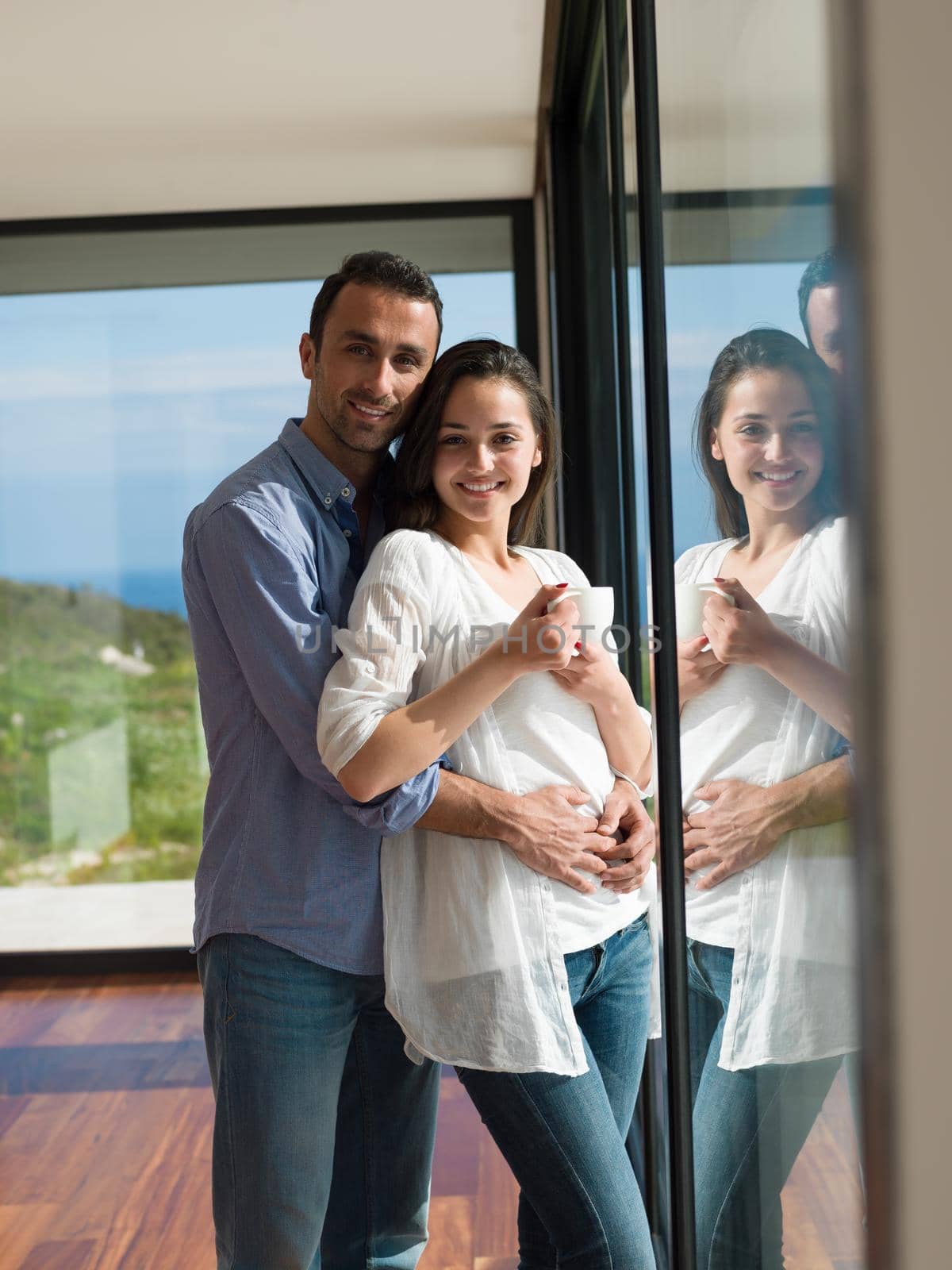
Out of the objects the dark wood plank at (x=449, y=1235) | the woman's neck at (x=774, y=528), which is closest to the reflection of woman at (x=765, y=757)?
the woman's neck at (x=774, y=528)

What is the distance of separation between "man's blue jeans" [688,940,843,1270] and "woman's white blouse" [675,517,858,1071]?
0.02 meters

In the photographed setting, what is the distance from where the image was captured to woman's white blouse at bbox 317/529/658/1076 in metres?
1.14

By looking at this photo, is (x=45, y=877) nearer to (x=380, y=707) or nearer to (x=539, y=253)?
(x=539, y=253)

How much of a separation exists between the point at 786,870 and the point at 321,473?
852 millimetres

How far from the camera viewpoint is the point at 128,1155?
7.89 feet

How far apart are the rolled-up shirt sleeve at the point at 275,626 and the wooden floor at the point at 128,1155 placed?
1269 millimetres

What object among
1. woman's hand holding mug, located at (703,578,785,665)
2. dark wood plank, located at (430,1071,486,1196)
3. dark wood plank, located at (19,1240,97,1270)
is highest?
woman's hand holding mug, located at (703,578,785,665)

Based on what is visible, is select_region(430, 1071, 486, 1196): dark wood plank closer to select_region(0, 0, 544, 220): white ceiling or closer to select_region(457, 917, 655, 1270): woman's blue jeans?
select_region(457, 917, 655, 1270): woman's blue jeans

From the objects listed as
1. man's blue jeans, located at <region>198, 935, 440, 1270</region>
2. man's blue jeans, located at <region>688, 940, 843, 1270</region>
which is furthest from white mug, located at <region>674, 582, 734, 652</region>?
man's blue jeans, located at <region>198, 935, 440, 1270</region>

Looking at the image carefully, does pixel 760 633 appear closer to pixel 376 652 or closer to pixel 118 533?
pixel 376 652

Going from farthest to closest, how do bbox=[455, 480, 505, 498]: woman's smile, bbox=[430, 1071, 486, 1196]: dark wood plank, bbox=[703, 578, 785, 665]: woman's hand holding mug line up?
bbox=[430, 1071, 486, 1196]: dark wood plank, bbox=[455, 480, 505, 498]: woman's smile, bbox=[703, 578, 785, 665]: woman's hand holding mug

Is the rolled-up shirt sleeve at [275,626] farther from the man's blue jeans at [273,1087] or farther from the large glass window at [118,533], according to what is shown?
the large glass window at [118,533]

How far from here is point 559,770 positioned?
1.24 meters

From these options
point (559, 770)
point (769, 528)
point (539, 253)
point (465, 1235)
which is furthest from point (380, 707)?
point (539, 253)
